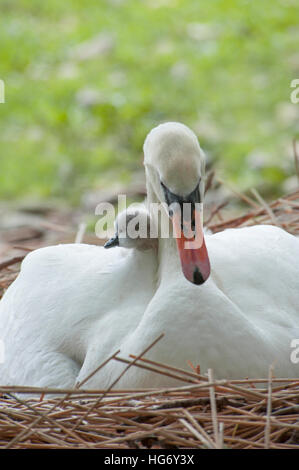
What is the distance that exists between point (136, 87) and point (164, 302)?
19.6 ft

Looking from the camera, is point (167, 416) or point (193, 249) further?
point (193, 249)

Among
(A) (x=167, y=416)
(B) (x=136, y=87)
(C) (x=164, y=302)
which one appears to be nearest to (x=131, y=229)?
(C) (x=164, y=302)

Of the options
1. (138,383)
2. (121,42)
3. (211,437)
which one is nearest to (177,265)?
(138,383)

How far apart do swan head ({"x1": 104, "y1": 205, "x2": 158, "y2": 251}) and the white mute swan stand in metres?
0.07

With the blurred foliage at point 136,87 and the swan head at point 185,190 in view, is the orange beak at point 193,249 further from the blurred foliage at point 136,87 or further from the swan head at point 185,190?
the blurred foliage at point 136,87

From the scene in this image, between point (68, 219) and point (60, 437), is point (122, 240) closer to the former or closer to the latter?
point (60, 437)

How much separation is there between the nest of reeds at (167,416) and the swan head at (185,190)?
1.17ft

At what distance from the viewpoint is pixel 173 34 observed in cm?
958

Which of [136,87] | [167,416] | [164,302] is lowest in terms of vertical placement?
[167,416]

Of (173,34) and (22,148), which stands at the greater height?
(173,34)

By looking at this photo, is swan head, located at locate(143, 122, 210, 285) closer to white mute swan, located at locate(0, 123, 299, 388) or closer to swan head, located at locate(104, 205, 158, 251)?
white mute swan, located at locate(0, 123, 299, 388)

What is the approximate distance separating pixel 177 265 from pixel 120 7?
7289 mm

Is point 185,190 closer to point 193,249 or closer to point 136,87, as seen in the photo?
point 193,249

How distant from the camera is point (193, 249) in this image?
3.02 m
